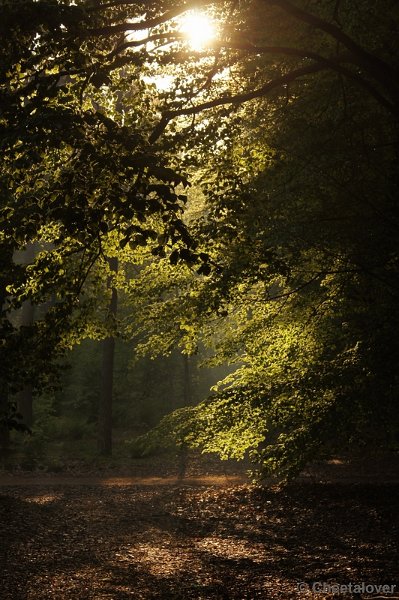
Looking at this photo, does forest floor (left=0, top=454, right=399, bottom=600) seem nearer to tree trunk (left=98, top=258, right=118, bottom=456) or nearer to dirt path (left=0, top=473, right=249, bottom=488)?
dirt path (left=0, top=473, right=249, bottom=488)

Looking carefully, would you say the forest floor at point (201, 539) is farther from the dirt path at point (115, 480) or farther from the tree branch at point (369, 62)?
the tree branch at point (369, 62)

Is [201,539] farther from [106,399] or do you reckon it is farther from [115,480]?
[106,399]

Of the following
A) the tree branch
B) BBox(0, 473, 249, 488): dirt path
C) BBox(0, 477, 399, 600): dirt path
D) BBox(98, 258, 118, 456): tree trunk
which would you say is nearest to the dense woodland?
the tree branch

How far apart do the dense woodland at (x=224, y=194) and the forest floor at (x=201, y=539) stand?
140 cm

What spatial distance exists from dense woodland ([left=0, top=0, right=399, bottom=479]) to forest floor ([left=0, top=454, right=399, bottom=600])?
55.2 inches

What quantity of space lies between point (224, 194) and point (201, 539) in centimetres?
567

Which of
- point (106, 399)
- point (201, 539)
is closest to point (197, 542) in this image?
point (201, 539)

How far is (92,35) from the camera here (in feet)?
23.3

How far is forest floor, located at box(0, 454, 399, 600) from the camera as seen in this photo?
745cm

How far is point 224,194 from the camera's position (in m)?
9.81

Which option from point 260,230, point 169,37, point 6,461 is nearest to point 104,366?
point 6,461

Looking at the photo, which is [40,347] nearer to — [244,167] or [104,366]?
[244,167]

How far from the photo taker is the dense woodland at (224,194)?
6.70m

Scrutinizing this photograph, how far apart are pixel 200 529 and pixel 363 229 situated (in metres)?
6.18
